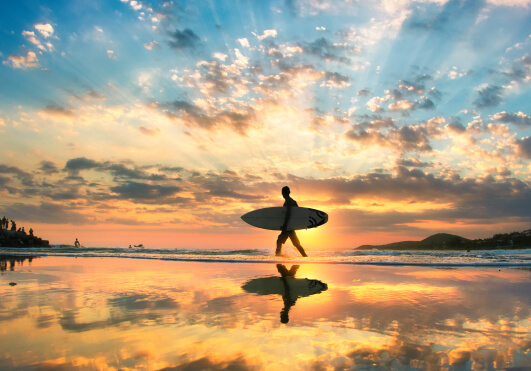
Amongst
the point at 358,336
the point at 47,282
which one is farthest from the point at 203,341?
the point at 47,282

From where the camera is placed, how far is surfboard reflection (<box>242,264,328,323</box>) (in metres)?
4.47

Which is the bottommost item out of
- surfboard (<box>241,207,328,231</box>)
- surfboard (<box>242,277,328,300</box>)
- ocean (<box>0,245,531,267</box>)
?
ocean (<box>0,245,531,267</box>)

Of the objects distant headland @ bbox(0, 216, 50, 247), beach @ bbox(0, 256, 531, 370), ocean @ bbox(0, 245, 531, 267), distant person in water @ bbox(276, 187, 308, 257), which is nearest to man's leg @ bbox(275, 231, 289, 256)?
distant person in water @ bbox(276, 187, 308, 257)

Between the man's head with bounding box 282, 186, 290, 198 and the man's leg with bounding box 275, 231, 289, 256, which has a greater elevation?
the man's head with bounding box 282, 186, 290, 198

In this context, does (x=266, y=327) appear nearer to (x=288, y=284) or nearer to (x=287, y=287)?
(x=287, y=287)

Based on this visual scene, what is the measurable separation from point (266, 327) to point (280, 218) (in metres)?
14.7

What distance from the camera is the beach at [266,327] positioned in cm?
225

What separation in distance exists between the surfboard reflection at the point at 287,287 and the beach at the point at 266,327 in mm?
27

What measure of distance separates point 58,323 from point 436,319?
379 centimetres

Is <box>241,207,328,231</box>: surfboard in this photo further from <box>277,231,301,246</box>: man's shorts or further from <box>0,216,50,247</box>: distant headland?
<box>0,216,50,247</box>: distant headland

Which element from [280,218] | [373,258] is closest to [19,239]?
[280,218]

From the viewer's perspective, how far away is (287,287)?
5355 mm

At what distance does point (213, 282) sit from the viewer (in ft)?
19.5

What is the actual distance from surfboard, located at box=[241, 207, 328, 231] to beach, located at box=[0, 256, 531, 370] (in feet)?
39.4
